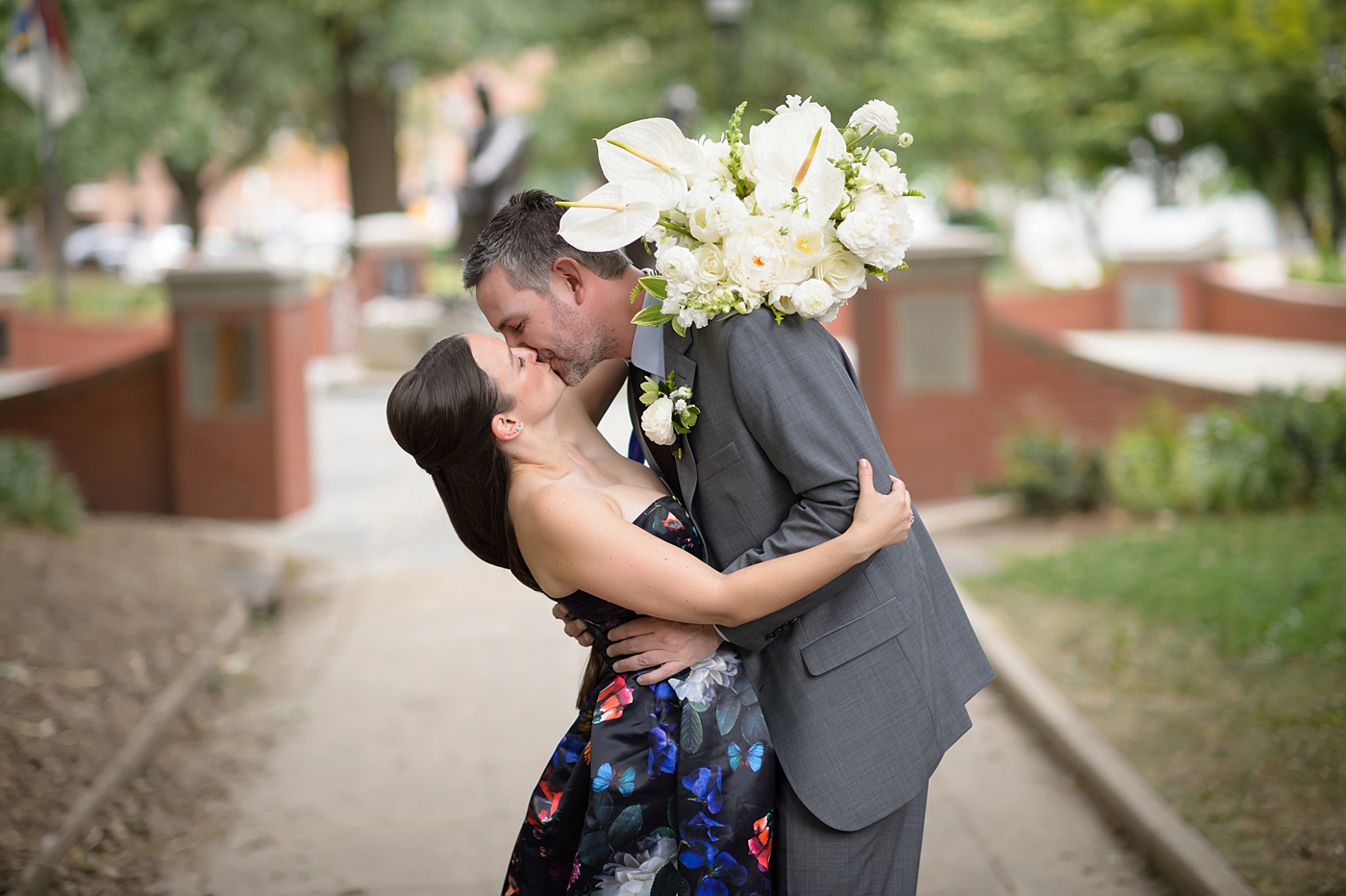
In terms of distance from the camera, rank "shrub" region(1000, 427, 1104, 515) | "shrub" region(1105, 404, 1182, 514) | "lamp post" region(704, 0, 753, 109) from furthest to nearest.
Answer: "lamp post" region(704, 0, 753, 109), "shrub" region(1000, 427, 1104, 515), "shrub" region(1105, 404, 1182, 514)

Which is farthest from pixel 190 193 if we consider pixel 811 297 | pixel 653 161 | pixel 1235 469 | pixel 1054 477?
pixel 811 297

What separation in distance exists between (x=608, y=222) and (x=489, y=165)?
1734cm

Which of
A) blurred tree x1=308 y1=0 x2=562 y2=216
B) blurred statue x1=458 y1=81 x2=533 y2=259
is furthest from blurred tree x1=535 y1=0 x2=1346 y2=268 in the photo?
blurred statue x1=458 y1=81 x2=533 y2=259

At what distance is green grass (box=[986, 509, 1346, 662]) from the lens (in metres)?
6.06

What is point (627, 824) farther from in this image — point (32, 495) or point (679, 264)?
point (32, 495)

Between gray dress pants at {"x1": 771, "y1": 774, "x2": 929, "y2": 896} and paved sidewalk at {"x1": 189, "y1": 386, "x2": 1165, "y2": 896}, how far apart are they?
1061 mm

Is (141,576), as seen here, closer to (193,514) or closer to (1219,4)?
(193,514)

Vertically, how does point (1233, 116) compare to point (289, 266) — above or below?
above

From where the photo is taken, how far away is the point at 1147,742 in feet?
17.5

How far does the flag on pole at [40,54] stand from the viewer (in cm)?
1390

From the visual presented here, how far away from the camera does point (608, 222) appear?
2428 mm

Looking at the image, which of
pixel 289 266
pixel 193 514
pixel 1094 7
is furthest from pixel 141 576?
pixel 1094 7

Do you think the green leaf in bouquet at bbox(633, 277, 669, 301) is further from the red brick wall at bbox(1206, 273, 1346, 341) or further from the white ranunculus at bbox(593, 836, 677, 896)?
the red brick wall at bbox(1206, 273, 1346, 341)

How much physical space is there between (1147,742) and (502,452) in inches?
146
